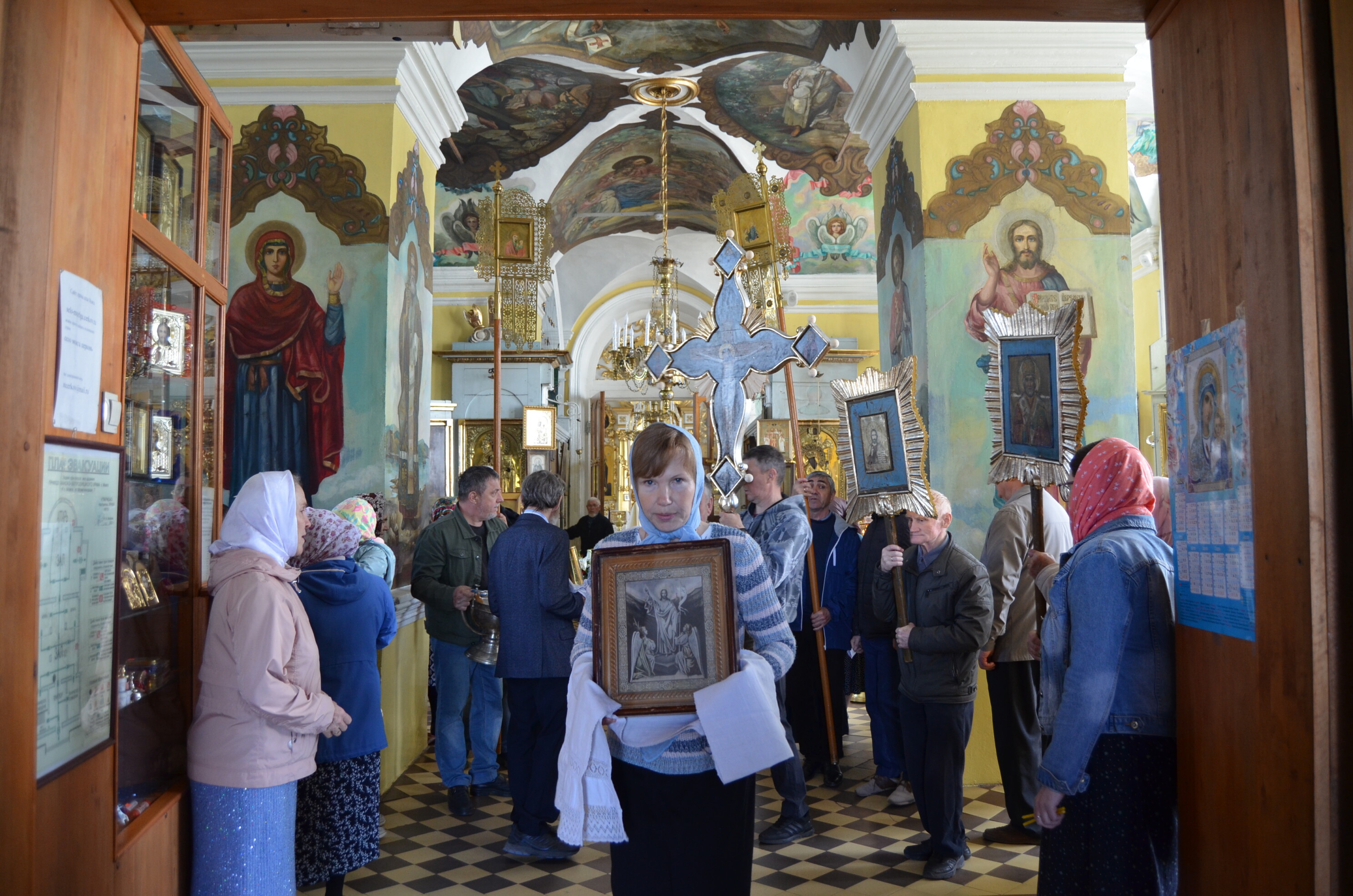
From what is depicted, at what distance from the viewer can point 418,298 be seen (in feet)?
22.8

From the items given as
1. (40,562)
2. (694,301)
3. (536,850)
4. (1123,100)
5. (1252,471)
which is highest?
(694,301)

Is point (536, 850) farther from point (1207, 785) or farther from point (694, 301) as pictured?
point (694, 301)

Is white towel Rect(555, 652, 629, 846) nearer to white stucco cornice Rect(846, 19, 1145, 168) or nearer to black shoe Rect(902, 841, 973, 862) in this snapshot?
black shoe Rect(902, 841, 973, 862)

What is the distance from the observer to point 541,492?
461cm

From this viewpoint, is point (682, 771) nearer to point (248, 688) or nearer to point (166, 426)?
point (248, 688)

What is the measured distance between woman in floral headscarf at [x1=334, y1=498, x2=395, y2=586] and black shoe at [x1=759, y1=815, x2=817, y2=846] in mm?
2229

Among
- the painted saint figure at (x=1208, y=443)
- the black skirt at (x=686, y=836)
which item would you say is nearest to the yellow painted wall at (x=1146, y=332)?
the painted saint figure at (x=1208, y=443)

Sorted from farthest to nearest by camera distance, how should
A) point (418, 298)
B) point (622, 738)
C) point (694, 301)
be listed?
point (694, 301)
point (418, 298)
point (622, 738)

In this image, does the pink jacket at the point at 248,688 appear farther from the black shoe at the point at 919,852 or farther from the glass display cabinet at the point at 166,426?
the black shoe at the point at 919,852

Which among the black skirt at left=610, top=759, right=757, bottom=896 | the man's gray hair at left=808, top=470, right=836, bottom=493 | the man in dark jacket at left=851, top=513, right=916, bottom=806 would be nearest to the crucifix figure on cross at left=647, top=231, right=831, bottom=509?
the man in dark jacket at left=851, top=513, right=916, bottom=806

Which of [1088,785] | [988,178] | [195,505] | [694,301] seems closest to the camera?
[1088,785]

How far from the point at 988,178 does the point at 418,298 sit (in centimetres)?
410

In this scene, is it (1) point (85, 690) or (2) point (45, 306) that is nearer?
(2) point (45, 306)

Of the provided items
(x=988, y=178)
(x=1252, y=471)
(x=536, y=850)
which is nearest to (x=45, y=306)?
(x=1252, y=471)
